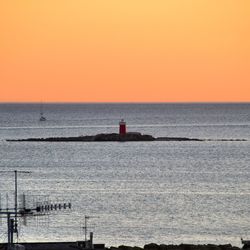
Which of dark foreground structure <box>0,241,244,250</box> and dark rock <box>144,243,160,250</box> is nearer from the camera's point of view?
dark foreground structure <box>0,241,244,250</box>

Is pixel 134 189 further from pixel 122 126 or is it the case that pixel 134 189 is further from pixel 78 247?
pixel 122 126

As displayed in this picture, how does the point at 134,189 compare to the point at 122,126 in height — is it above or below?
below

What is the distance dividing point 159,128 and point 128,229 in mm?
132744

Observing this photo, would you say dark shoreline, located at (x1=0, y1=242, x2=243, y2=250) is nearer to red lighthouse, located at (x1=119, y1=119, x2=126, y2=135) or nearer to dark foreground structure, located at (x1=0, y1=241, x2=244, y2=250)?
dark foreground structure, located at (x1=0, y1=241, x2=244, y2=250)

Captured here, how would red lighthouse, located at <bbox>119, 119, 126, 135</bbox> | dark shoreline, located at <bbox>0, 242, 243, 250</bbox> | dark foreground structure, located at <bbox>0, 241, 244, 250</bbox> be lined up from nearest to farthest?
dark foreground structure, located at <bbox>0, 241, 244, 250</bbox> → dark shoreline, located at <bbox>0, 242, 243, 250</bbox> → red lighthouse, located at <bbox>119, 119, 126, 135</bbox>

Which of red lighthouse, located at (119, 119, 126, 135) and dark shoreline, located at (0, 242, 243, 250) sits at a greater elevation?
red lighthouse, located at (119, 119, 126, 135)

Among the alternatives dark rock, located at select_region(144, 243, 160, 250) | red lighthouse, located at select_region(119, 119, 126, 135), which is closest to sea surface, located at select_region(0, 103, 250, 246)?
red lighthouse, located at select_region(119, 119, 126, 135)

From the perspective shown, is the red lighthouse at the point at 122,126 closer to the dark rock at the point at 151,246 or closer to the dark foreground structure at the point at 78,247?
the dark rock at the point at 151,246

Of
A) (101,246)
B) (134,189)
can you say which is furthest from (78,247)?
(134,189)

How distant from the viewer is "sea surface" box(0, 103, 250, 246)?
181 ft

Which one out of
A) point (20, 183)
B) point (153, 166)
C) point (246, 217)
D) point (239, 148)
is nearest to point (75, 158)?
point (153, 166)

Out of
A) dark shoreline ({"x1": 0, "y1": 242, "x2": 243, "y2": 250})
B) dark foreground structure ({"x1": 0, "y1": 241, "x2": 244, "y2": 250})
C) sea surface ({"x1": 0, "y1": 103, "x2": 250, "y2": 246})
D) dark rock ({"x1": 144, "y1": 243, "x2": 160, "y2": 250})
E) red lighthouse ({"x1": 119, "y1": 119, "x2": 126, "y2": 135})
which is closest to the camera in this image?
dark foreground structure ({"x1": 0, "y1": 241, "x2": 244, "y2": 250})

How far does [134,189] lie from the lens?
2972 inches

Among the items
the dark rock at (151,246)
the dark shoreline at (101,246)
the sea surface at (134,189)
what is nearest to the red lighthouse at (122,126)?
the sea surface at (134,189)
